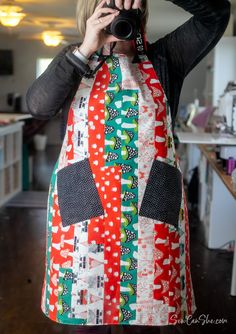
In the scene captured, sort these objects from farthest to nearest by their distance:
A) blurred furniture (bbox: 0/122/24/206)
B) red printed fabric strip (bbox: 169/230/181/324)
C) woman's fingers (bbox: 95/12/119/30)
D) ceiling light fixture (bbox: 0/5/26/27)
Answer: ceiling light fixture (bbox: 0/5/26/27), blurred furniture (bbox: 0/122/24/206), red printed fabric strip (bbox: 169/230/181/324), woman's fingers (bbox: 95/12/119/30)

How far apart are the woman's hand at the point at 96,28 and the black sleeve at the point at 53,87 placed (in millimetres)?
55

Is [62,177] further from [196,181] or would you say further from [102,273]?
[196,181]

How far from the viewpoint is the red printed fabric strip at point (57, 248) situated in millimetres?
1224

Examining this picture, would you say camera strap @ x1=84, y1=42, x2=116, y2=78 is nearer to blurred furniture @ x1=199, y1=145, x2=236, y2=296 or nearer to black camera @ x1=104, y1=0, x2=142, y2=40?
black camera @ x1=104, y1=0, x2=142, y2=40

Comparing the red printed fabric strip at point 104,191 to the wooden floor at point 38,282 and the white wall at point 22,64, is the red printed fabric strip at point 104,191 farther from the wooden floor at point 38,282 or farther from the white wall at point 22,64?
the white wall at point 22,64

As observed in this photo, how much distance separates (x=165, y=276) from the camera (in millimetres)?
1229

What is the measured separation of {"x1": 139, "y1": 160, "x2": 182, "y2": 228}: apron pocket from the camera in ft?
3.95

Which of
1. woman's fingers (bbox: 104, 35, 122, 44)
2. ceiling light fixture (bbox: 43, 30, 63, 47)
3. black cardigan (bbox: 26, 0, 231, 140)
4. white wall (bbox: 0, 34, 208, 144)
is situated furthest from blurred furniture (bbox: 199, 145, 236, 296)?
white wall (bbox: 0, 34, 208, 144)

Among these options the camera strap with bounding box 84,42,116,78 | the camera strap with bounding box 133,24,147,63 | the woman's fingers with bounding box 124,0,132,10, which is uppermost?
the woman's fingers with bounding box 124,0,132,10

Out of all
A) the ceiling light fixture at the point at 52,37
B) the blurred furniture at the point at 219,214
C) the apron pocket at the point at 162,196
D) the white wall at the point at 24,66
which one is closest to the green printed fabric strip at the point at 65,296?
the apron pocket at the point at 162,196

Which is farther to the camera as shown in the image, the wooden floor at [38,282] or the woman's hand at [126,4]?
the wooden floor at [38,282]

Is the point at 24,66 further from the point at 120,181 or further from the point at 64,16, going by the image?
the point at 120,181

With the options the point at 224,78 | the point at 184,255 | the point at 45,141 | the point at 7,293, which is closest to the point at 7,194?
the point at 7,293

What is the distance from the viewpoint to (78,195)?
4.02 ft
